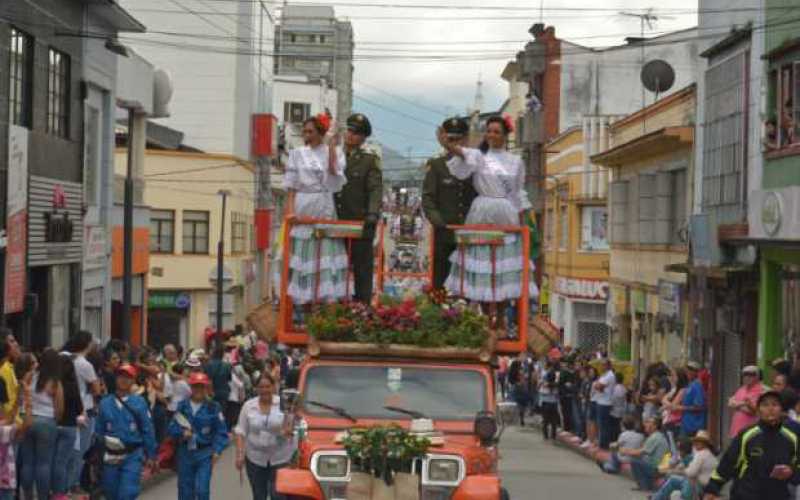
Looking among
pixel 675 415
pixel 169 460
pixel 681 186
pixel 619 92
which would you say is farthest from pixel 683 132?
pixel 619 92

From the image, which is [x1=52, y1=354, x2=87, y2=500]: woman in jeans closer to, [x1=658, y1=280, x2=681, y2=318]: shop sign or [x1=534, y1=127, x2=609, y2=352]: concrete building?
[x1=658, y1=280, x2=681, y2=318]: shop sign

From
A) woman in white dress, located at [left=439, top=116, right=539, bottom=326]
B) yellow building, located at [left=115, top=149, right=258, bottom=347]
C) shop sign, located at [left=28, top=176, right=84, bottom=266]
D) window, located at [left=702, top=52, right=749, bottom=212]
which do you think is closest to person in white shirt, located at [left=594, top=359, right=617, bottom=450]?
window, located at [left=702, top=52, right=749, bottom=212]

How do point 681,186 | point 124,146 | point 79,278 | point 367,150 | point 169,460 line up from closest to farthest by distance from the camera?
point 367,150 < point 169,460 < point 79,278 < point 681,186 < point 124,146

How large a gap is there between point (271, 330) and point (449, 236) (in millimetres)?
1997

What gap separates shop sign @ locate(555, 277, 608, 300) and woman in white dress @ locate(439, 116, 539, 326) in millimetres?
34715

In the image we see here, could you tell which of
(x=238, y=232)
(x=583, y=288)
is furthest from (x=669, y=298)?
(x=238, y=232)

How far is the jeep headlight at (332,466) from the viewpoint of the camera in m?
13.4

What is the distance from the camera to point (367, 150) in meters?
17.7

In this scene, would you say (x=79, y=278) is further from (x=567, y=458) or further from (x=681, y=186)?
(x=681, y=186)

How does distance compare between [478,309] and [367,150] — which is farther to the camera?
[367,150]

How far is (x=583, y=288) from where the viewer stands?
56.1 metres

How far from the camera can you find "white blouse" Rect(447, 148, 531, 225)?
1706 centimetres

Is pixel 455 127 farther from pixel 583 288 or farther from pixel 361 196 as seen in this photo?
pixel 583 288

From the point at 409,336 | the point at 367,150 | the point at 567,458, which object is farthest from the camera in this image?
the point at 567,458
